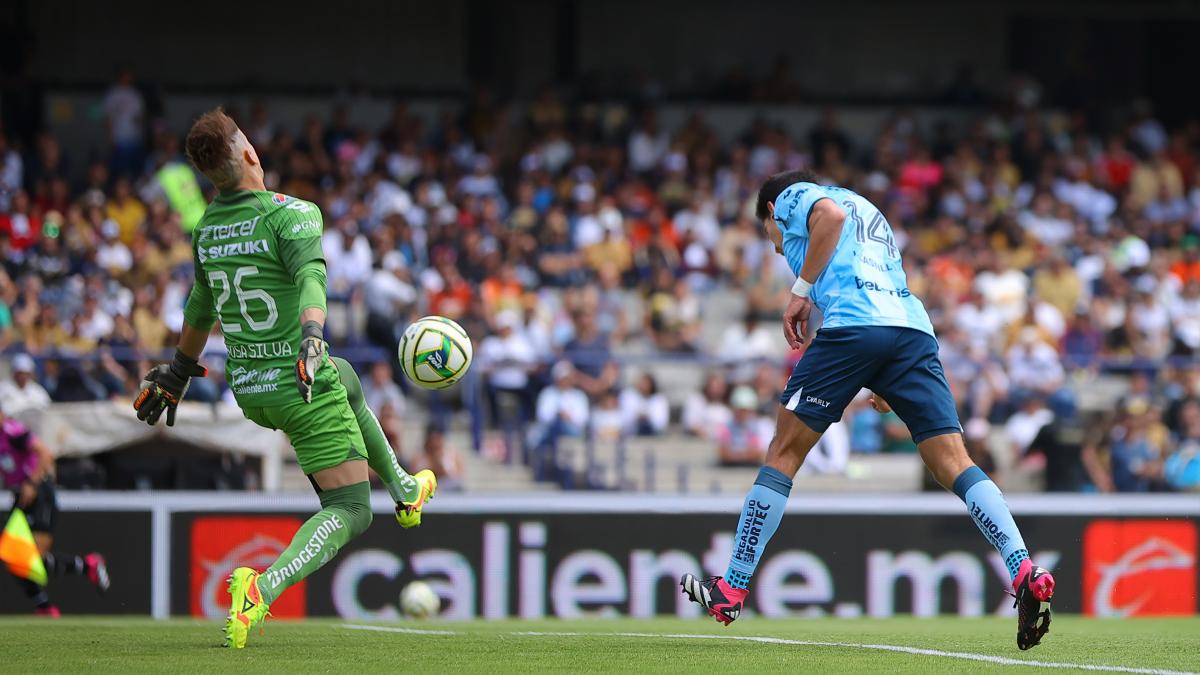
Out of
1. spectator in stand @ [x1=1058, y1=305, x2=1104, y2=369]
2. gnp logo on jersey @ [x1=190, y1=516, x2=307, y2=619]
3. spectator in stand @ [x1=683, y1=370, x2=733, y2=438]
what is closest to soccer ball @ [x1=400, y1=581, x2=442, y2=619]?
gnp logo on jersey @ [x1=190, y1=516, x2=307, y2=619]

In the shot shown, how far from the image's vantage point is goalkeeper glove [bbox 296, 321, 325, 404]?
22.5 ft

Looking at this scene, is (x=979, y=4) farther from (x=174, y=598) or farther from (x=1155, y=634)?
(x=1155, y=634)

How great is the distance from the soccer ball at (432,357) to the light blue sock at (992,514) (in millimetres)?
2325

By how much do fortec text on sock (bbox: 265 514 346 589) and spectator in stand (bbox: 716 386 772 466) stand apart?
976cm

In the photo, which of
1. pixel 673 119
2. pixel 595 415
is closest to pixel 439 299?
pixel 595 415

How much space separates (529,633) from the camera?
8.59 m

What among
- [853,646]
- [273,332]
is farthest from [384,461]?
[853,646]

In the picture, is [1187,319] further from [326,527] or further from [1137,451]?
[326,527]

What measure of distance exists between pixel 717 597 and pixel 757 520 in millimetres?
369

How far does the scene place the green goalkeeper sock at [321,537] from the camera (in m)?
7.13

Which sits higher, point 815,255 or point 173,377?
point 815,255

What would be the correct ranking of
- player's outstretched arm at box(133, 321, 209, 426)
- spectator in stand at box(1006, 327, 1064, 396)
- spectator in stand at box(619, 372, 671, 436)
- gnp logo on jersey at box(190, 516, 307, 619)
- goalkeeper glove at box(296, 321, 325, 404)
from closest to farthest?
goalkeeper glove at box(296, 321, 325, 404) < player's outstretched arm at box(133, 321, 209, 426) < gnp logo on jersey at box(190, 516, 307, 619) < spectator in stand at box(619, 372, 671, 436) < spectator in stand at box(1006, 327, 1064, 396)

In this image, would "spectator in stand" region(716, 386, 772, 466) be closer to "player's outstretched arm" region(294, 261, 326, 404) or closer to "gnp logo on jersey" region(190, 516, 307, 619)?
Result: "gnp logo on jersey" region(190, 516, 307, 619)

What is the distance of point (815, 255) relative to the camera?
7492 millimetres
